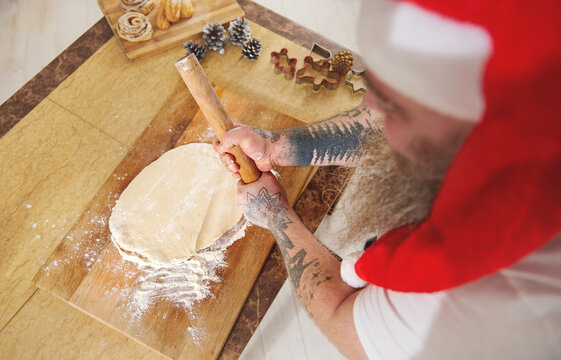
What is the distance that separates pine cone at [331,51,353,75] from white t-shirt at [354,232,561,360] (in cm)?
97

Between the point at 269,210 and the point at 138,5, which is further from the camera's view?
the point at 138,5

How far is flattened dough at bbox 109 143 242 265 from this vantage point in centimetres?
98

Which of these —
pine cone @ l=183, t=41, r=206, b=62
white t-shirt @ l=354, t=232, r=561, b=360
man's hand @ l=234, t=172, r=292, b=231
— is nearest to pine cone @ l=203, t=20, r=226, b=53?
pine cone @ l=183, t=41, r=206, b=62

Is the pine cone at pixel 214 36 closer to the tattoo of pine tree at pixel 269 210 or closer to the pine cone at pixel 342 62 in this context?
the pine cone at pixel 342 62

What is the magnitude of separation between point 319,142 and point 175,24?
2.78 ft

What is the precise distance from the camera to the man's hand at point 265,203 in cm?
93

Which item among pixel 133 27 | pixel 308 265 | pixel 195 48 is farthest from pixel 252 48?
pixel 308 265

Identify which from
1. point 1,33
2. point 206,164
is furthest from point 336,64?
point 1,33

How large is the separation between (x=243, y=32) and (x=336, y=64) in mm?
406

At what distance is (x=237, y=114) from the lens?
1.18 metres

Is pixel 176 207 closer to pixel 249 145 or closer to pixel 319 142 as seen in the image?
pixel 249 145

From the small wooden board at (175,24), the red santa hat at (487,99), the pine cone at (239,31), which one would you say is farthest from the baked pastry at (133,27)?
the red santa hat at (487,99)

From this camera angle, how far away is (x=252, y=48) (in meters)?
1.31

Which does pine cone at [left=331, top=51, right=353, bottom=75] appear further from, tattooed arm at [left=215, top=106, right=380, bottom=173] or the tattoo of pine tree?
the tattoo of pine tree
